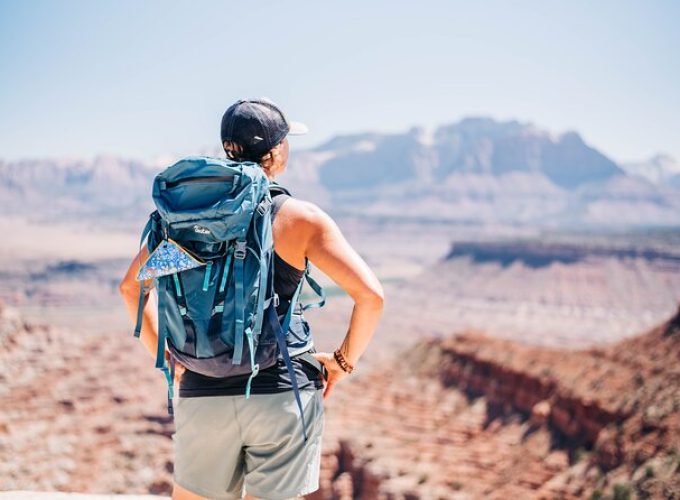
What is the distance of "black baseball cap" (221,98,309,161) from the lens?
8.50 ft

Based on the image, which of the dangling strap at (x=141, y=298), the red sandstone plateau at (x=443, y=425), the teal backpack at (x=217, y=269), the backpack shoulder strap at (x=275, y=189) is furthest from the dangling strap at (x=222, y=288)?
the red sandstone plateau at (x=443, y=425)

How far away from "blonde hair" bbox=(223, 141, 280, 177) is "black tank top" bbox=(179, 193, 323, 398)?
0.19 m

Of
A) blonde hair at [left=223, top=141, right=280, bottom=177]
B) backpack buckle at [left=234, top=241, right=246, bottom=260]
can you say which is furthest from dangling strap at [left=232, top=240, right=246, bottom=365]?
blonde hair at [left=223, top=141, right=280, bottom=177]

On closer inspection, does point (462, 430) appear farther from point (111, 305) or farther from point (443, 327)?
point (111, 305)

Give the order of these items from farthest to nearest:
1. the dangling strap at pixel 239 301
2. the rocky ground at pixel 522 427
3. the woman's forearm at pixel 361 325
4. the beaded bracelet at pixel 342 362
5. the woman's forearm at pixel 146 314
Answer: the rocky ground at pixel 522 427 < the woman's forearm at pixel 146 314 < the beaded bracelet at pixel 342 362 < the woman's forearm at pixel 361 325 < the dangling strap at pixel 239 301

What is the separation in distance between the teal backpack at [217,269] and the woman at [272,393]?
0.08m

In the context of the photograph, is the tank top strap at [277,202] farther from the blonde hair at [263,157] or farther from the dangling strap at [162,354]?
the dangling strap at [162,354]

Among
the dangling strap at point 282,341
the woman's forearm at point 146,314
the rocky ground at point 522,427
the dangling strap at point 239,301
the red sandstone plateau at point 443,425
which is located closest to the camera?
the dangling strap at point 239,301

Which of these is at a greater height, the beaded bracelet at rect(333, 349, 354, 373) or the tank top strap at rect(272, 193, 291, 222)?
the tank top strap at rect(272, 193, 291, 222)

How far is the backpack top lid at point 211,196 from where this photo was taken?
2355mm

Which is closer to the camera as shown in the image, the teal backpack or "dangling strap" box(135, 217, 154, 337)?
the teal backpack

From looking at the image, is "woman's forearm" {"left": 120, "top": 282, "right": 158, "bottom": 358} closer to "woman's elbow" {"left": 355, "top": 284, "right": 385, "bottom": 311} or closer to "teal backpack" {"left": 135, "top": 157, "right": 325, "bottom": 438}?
"teal backpack" {"left": 135, "top": 157, "right": 325, "bottom": 438}

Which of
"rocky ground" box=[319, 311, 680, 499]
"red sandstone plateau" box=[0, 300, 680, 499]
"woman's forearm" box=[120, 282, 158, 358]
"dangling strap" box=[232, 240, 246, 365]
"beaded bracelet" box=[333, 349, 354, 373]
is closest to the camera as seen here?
"dangling strap" box=[232, 240, 246, 365]

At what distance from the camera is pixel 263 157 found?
2662 mm
